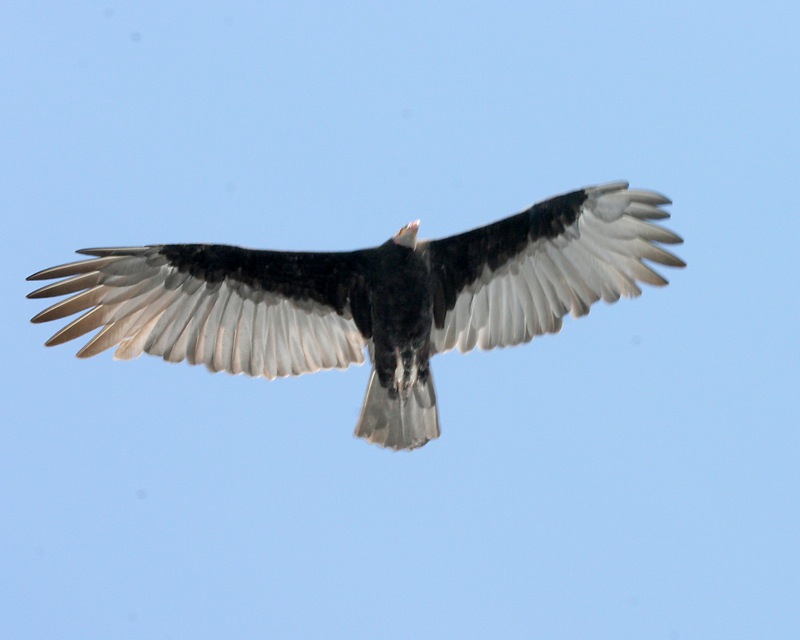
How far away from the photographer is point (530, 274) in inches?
328

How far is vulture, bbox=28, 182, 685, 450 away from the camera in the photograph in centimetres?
791

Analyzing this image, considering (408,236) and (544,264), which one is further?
(544,264)

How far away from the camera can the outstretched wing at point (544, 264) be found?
806 centimetres

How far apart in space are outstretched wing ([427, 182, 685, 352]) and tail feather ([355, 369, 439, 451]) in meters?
0.52

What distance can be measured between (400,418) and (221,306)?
170 centimetres

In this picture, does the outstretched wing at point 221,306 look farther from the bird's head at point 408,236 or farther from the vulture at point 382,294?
the bird's head at point 408,236

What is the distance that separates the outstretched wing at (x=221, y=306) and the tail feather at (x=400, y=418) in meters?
0.47

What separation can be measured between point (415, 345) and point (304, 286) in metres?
1.07

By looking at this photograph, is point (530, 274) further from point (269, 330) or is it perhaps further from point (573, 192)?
point (269, 330)

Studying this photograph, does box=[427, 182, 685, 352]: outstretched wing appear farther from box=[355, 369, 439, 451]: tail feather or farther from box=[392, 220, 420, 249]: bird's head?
box=[355, 369, 439, 451]: tail feather

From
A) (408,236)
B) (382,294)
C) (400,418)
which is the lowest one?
(400,418)

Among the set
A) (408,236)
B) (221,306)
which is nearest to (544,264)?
(408,236)

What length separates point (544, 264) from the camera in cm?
830

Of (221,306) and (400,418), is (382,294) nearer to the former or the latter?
(400,418)
